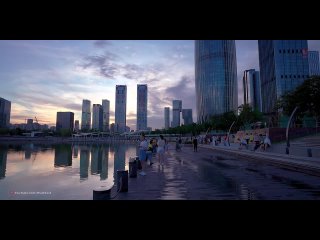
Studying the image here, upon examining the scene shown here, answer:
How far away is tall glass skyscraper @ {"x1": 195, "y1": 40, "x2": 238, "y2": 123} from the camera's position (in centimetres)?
17138

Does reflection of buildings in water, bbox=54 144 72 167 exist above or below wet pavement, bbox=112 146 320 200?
below

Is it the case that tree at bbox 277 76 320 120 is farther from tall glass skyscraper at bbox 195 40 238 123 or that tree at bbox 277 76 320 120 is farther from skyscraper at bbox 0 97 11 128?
skyscraper at bbox 0 97 11 128

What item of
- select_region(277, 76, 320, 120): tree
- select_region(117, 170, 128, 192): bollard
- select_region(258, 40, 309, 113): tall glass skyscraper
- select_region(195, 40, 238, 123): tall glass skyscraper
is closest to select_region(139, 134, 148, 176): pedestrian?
select_region(117, 170, 128, 192): bollard

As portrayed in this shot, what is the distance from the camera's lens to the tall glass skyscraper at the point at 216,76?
562ft

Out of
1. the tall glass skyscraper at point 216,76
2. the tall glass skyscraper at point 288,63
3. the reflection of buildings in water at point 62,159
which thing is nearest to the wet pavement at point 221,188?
the reflection of buildings in water at point 62,159

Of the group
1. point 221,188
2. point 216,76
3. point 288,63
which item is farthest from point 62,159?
point 216,76

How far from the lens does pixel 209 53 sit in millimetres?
174125
